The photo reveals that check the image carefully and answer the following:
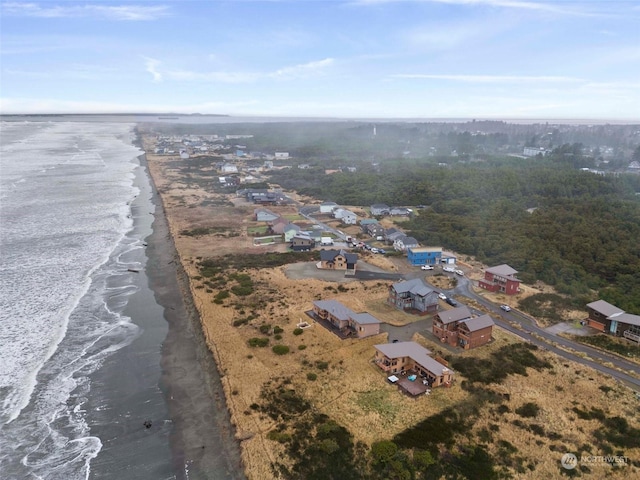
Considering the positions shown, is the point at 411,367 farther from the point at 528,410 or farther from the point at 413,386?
the point at 528,410

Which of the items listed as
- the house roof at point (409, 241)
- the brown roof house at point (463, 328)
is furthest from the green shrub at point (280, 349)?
the house roof at point (409, 241)

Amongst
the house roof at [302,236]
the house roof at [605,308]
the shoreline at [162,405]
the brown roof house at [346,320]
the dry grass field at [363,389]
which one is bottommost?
the shoreline at [162,405]

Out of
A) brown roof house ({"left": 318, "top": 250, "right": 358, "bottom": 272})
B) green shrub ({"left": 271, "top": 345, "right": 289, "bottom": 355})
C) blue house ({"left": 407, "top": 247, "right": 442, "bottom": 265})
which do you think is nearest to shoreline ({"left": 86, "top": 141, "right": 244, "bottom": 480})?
green shrub ({"left": 271, "top": 345, "right": 289, "bottom": 355})

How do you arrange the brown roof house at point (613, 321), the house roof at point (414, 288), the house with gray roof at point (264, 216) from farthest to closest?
the house with gray roof at point (264, 216), the house roof at point (414, 288), the brown roof house at point (613, 321)

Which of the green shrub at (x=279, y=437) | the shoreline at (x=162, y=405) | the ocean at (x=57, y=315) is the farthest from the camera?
the ocean at (x=57, y=315)

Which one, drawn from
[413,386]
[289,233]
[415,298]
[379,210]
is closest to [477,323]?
[415,298]

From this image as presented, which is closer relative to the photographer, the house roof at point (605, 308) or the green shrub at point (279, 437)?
the green shrub at point (279, 437)

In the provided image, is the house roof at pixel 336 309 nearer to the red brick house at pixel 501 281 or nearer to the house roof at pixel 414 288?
the house roof at pixel 414 288

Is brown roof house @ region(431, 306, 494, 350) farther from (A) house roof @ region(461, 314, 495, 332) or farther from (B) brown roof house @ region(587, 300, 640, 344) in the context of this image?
(B) brown roof house @ region(587, 300, 640, 344)
